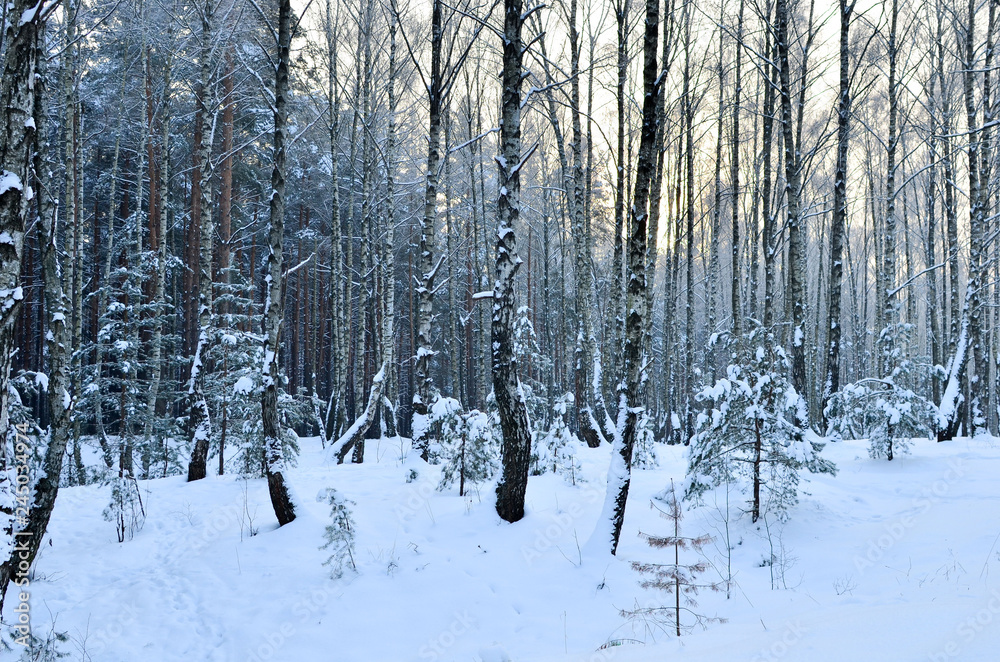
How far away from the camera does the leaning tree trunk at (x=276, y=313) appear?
679 cm

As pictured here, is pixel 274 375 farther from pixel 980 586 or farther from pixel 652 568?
pixel 980 586

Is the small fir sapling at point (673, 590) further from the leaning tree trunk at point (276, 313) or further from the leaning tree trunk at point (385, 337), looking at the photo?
the leaning tree trunk at point (385, 337)

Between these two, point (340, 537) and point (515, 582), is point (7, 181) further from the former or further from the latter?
point (515, 582)

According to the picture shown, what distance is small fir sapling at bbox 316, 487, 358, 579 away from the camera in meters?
5.68

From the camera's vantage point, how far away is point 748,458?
24.0 ft

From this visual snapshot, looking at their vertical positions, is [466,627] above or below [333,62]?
below

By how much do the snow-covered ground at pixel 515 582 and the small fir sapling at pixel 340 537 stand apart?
183 millimetres

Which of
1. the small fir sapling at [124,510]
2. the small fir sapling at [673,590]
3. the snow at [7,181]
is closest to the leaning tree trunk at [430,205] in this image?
the small fir sapling at [124,510]

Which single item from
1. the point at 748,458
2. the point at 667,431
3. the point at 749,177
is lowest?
the point at 667,431

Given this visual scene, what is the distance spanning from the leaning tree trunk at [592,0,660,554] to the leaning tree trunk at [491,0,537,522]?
1.14 metres

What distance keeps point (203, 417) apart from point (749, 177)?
20.7 meters

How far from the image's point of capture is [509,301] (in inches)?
259

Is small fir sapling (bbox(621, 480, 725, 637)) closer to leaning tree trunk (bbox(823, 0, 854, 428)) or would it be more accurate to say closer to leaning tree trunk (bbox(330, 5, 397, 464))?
leaning tree trunk (bbox(330, 5, 397, 464))

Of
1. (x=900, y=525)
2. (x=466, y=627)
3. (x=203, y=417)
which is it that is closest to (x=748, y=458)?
(x=900, y=525)
